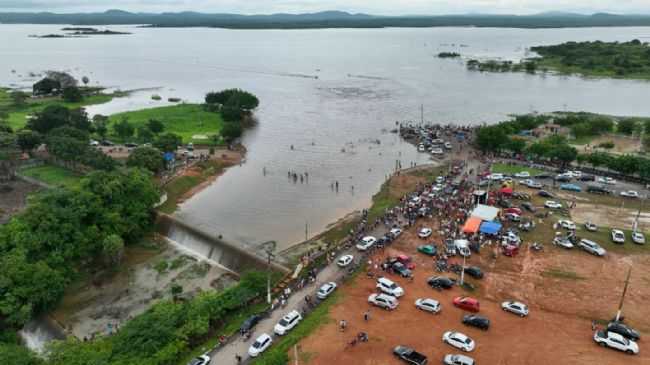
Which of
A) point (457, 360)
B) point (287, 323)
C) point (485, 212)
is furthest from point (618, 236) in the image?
point (287, 323)

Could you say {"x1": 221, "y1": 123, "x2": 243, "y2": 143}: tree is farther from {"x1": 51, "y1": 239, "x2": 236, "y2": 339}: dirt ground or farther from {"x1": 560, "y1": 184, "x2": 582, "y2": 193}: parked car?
{"x1": 560, "y1": 184, "x2": 582, "y2": 193}: parked car

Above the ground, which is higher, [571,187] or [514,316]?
[571,187]

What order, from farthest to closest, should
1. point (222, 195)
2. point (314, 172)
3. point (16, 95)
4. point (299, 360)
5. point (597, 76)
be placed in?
point (597, 76), point (16, 95), point (314, 172), point (222, 195), point (299, 360)

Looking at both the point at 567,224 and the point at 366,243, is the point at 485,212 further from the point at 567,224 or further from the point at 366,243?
the point at 366,243

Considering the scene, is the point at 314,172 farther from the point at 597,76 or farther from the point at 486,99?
the point at 597,76

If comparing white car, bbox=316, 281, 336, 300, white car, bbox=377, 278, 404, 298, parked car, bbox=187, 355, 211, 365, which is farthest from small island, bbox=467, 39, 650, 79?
parked car, bbox=187, 355, 211, 365

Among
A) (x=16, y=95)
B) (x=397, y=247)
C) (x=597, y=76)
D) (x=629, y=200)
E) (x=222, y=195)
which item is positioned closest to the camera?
(x=397, y=247)

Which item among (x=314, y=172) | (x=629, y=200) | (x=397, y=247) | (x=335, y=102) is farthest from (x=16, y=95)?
(x=629, y=200)
